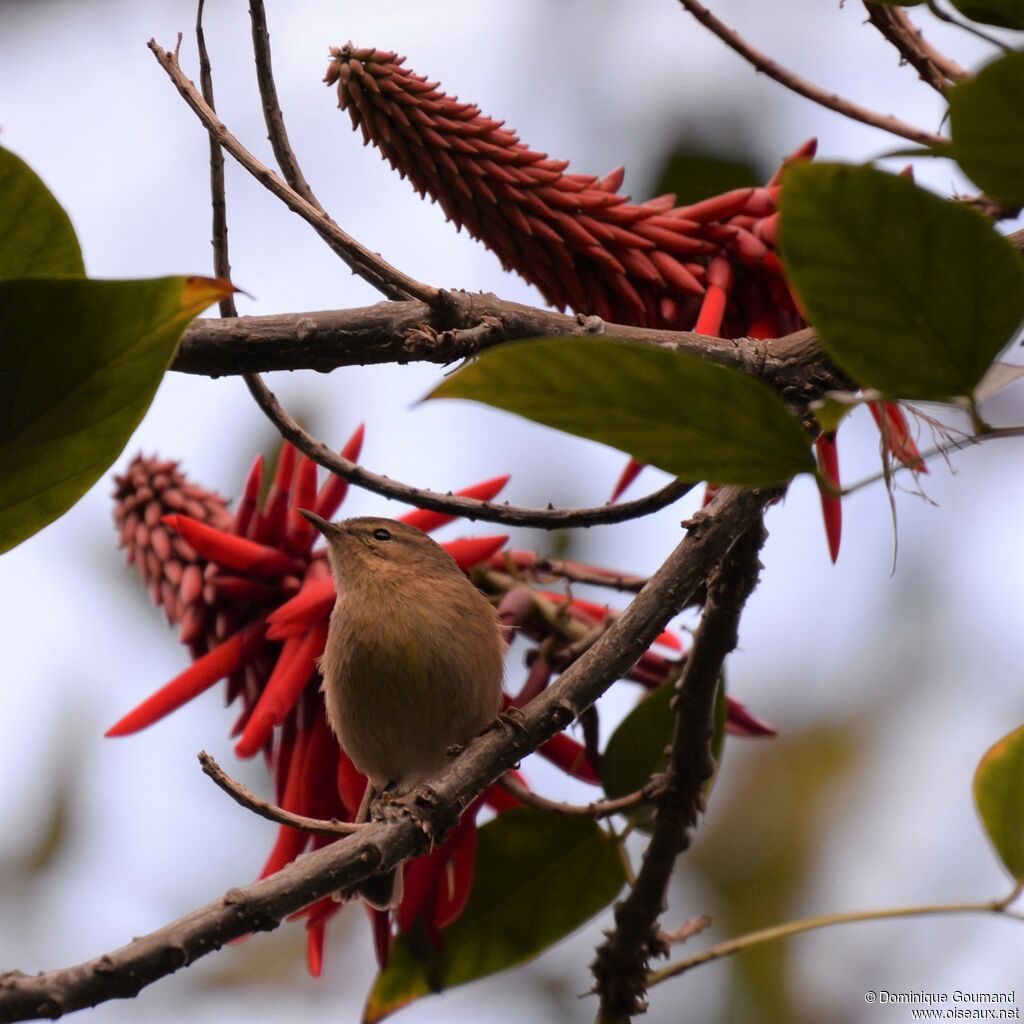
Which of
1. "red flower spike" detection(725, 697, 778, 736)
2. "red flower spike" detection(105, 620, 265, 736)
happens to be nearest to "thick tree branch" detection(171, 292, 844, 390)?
"red flower spike" detection(105, 620, 265, 736)

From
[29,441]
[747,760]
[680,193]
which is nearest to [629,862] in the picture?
→ [29,441]

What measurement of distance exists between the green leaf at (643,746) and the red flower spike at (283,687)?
1.51ft

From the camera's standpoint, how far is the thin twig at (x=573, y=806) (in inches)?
68.8

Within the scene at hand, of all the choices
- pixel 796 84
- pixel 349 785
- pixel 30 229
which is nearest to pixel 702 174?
pixel 796 84

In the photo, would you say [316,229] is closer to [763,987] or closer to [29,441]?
[29,441]

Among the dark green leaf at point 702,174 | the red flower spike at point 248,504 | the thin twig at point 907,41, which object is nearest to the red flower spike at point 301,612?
the red flower spike at point 248,504

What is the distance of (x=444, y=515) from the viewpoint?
68.9 inches

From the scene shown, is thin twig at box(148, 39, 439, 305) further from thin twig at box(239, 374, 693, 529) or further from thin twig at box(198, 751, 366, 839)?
thin twig at box(198, 751, 366, 839)

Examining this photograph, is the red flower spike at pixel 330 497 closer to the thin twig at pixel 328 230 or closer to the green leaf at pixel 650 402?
the thin twig at pixel 328 230

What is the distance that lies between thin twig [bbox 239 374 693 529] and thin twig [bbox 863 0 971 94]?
0.60m

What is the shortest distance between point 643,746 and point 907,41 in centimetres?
103

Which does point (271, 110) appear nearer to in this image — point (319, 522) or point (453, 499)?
point (453, 499)

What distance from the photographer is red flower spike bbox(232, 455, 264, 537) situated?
1887 millimetres

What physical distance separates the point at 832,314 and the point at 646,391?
0.45 feet
